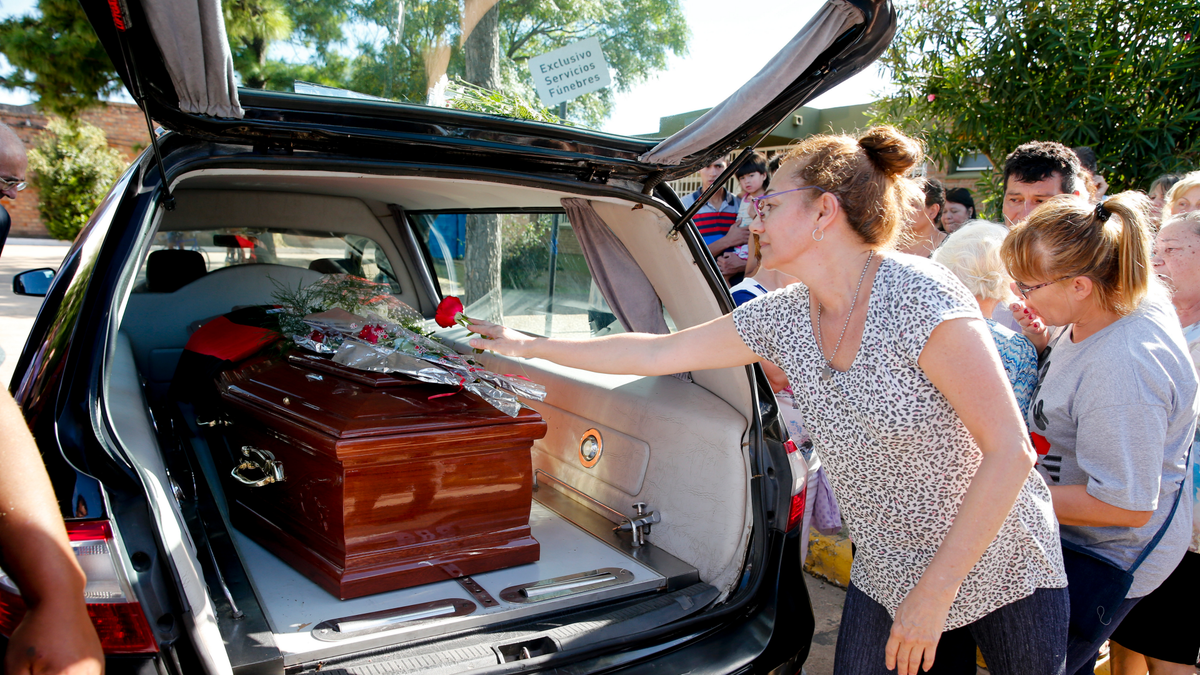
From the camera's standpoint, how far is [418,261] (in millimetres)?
4410

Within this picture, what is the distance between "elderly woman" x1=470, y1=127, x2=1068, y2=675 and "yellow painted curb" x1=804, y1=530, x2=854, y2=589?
184 cm

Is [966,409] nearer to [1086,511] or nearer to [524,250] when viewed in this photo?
[1086,511]

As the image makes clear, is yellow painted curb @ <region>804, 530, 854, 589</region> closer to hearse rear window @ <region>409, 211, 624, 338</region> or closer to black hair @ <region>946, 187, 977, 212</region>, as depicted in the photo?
hearse rear window @ <region>409, 211, 624, 338</region>

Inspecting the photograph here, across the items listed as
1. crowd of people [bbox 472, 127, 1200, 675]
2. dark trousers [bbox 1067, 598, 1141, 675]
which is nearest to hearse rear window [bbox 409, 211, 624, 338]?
crowd of people [bbox 472, 127, 1200, 675]

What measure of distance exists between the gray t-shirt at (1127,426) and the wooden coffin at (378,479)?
1566mm

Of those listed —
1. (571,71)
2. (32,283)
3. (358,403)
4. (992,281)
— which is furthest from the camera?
(571,71)

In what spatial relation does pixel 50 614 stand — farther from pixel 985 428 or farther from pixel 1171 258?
pixel 1171 258

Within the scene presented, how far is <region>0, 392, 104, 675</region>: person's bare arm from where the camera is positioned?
3.04ft

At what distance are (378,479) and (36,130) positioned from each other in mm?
25958

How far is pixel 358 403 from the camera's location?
2.27 m

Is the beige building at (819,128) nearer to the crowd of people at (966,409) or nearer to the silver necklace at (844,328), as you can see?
the crowd of people at (966,409)

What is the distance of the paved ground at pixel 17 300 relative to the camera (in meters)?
7.36

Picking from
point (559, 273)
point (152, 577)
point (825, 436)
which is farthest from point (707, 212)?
point (152, 577)

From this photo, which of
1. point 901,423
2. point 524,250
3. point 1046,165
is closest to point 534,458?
point 524,250
